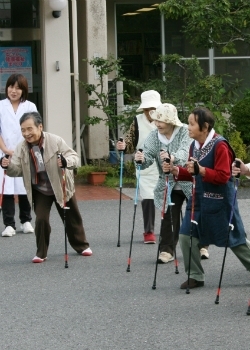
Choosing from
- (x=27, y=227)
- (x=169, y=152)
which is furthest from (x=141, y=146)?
(x=27, y=227)

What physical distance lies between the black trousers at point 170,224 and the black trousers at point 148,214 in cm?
107

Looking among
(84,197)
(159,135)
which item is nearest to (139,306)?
(159,135)

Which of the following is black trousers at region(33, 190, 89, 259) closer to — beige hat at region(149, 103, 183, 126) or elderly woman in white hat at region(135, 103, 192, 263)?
elderly woman in white hat at region(135, 103, 192, 263)

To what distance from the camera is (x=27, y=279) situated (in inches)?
370

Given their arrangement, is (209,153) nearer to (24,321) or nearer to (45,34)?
(24,321)

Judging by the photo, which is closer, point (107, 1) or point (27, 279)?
point (27, 279)

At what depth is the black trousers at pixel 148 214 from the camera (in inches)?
438

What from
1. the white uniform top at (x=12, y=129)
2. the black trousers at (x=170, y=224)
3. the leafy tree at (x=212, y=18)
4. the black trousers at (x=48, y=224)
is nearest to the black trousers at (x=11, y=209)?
the white uniform top at (x=12, y=129)

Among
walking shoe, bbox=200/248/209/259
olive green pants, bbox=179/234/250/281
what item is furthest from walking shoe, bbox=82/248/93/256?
olive green pants, bbox=179/234/250/281

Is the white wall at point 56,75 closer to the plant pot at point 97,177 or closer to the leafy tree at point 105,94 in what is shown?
the leafy tree at point 105,94

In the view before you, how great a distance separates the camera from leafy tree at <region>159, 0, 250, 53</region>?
16.1m

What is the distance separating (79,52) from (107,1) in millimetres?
1377

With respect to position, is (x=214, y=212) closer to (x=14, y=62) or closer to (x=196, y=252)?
(x=196, y=252)

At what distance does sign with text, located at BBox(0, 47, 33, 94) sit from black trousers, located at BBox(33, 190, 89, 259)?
7592mm
